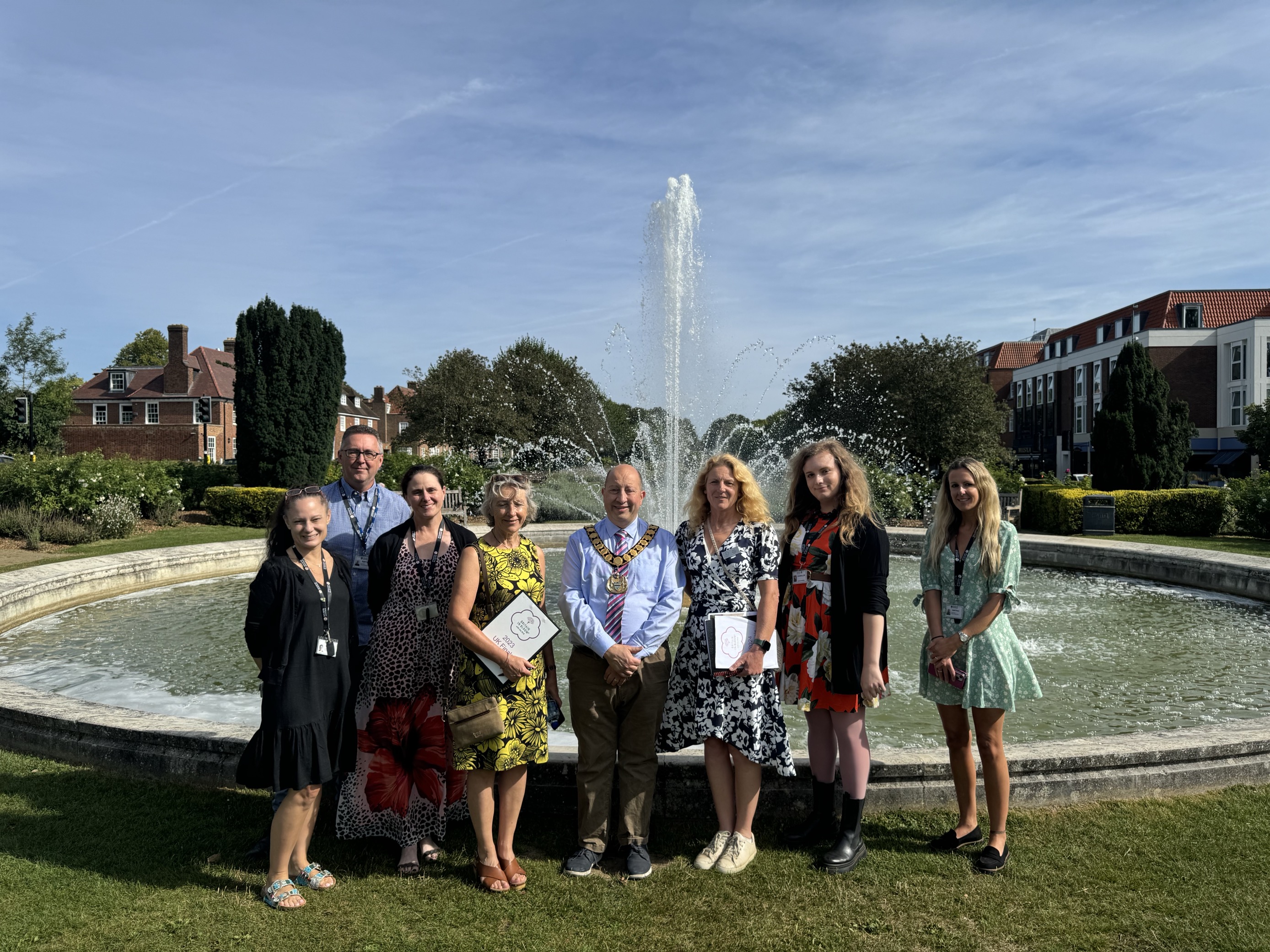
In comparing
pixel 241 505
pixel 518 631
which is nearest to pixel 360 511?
pixel 518 631

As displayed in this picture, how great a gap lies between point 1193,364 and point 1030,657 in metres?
52.2

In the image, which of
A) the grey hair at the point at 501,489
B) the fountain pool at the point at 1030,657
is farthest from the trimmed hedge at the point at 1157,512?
the grey hair at the point at 501,489

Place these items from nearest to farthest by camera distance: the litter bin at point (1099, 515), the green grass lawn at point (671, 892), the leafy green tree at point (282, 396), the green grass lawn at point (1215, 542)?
the green grass lawn at point (671, 892) → the green grass lawn at point (1215, 542) → the litter bin at point (1099, 515) → the leafy green tree at point (282, 396)

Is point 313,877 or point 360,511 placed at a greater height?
point 360,511

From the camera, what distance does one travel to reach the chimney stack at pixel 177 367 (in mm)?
49219

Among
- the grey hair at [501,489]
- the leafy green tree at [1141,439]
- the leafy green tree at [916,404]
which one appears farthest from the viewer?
the leafy green tree at [916,404]

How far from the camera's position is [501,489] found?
11.5 ft

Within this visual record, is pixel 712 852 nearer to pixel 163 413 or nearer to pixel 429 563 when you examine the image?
pixel 429 563

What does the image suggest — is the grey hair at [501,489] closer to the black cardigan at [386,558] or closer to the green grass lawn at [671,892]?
the black cardigan at [386,558]

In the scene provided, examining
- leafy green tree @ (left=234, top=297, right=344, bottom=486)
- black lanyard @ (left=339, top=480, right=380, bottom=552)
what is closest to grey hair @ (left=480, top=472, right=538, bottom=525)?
black lanyard @ (left=339, top=480, right=380, bottom=552)

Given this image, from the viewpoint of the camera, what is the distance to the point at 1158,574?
491 inches

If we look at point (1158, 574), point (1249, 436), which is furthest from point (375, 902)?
point (1249, 436)

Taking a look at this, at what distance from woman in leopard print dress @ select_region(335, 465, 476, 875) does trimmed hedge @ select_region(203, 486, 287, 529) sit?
1743 cm

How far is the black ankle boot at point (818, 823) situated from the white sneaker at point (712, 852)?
1.14 ft
